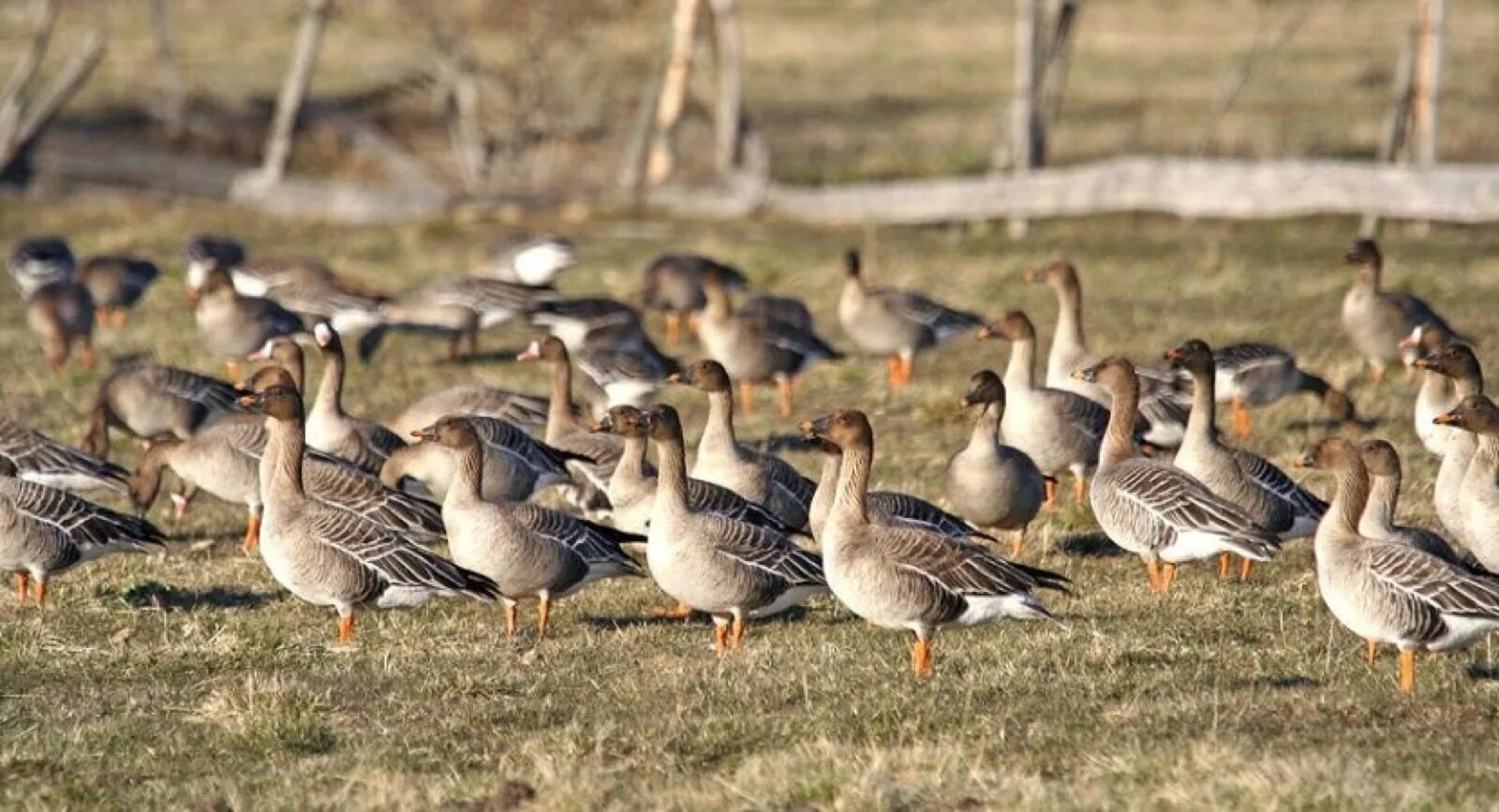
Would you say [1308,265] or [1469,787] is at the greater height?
[1469,787]

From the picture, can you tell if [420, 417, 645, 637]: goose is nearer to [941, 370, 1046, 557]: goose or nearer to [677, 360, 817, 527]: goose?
[677, 360, 817, 527]: goose

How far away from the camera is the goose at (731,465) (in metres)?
13.7

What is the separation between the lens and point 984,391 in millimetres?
13508

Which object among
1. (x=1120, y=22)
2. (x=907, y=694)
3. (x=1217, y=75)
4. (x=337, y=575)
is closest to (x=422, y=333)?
(x=337, y=575)

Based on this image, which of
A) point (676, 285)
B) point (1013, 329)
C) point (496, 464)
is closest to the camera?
point (496, 464)

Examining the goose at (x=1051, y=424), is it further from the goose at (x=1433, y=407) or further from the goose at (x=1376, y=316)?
the goose at (x=1376, y=316)

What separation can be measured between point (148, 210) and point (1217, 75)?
25317 mm

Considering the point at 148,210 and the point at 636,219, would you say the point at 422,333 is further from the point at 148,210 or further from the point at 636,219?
the point at 148,210

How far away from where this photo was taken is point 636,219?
31203mm

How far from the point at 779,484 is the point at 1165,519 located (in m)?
2.66

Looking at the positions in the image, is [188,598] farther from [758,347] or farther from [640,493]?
[758,347]

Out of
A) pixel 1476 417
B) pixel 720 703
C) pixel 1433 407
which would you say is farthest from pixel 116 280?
pixel 1476 417

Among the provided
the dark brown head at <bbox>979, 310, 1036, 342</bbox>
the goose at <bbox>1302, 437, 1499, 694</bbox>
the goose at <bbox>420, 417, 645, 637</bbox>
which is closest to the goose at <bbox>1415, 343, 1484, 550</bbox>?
the goose at <bbox>1302, 437, 1499, 694</bbox>

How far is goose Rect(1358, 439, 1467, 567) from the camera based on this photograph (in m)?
11.0
